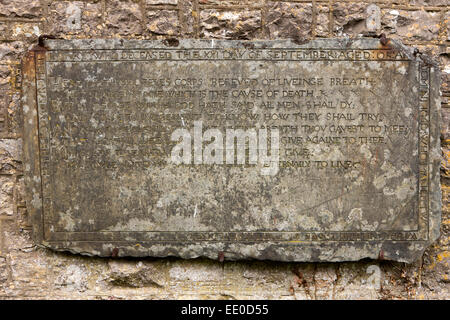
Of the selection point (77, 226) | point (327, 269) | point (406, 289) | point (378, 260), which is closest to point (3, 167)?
point (77, 226)

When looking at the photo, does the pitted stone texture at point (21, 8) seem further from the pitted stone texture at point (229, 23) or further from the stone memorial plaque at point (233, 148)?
the pitted stone texture at point (229, 23)

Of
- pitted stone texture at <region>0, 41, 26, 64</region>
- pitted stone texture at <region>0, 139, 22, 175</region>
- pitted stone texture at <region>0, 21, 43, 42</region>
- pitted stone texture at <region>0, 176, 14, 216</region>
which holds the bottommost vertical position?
pitted stone texture at <region>0, 176, 14, 216</region>

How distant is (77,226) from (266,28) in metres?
1.79

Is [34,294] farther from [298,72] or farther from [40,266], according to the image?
[298,72]

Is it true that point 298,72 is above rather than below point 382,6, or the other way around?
below

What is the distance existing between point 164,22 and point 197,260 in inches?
63.0

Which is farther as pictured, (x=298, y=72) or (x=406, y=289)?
(x=406, y=289)

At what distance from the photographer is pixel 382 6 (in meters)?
2.34

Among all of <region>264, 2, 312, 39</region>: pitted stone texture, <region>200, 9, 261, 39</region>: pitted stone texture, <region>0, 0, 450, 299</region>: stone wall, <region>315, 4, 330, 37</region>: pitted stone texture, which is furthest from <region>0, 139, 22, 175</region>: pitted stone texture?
<region>315, 4, 330, 37</region>: pitted stone texture

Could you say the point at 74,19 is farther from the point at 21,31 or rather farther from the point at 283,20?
the point at 283,20
